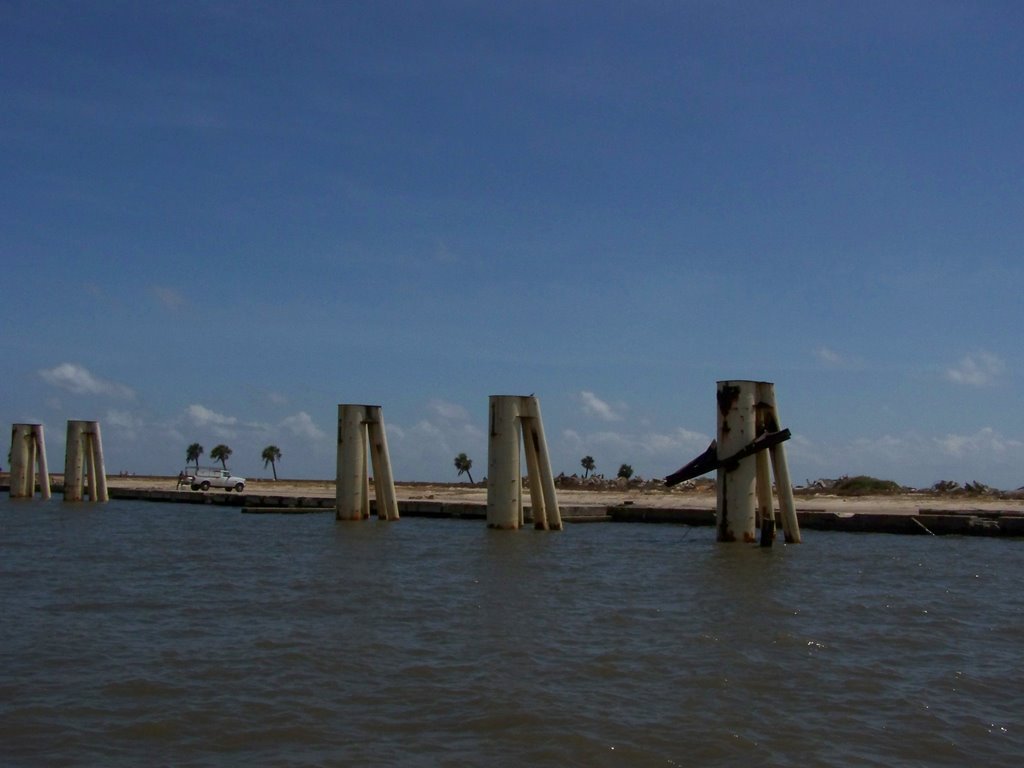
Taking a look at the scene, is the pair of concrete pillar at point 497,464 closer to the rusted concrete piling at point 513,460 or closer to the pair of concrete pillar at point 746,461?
the rusted concrete piling at point 513,460

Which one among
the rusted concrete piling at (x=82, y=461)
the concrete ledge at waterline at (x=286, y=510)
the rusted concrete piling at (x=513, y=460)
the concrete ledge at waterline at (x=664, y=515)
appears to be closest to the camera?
the rusted concrete piling at (x=513, y=460)

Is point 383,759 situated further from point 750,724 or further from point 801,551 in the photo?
point 801,551

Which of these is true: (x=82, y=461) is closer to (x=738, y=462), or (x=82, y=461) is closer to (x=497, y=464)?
(x=497, y=464)

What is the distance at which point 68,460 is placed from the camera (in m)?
38.3

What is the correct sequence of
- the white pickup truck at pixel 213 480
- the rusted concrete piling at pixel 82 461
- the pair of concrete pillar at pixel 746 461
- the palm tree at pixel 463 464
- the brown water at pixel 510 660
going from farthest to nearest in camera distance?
1. the palm tree at pixel 463 464
2. the white pickup truck at pixel 213 480
3. the rusted concrete piling at pixel 82 461
4. the pair of concrete pillar at pixel 746 461
5. the brown water at pixel 510 660

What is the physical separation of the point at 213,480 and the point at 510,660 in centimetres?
4430

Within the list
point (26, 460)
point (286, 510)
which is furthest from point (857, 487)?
point (26, 460)

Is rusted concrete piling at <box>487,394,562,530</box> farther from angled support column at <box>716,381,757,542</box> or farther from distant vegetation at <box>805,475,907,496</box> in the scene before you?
distant vegetation at <box>805,475,907,496</box>

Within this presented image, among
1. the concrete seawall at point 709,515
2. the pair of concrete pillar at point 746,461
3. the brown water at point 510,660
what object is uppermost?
the pair of concrete pillar at point 746,461

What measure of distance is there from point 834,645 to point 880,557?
9.85 metres

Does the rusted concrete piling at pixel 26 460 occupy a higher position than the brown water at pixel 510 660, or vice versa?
the rusted concrete piling at pixel 26 460

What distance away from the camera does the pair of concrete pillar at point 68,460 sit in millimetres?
37562

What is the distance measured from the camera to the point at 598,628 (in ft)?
40.4

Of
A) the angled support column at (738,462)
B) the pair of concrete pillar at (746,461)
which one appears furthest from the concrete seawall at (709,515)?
the angled support column at (738,462)
